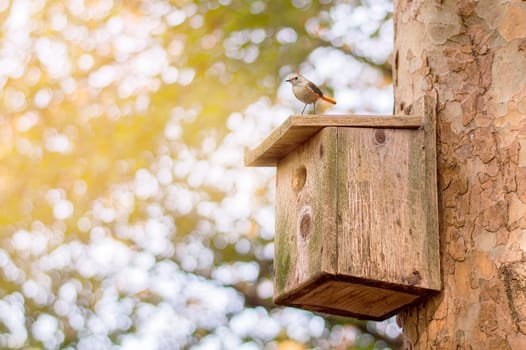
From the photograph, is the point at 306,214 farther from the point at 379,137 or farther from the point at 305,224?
the point at 379,137

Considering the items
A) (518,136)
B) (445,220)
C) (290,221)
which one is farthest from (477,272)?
(290,221)

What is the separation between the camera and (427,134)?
345 cm

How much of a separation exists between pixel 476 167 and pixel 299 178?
72 centimetres

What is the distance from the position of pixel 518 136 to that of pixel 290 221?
36.3 inches

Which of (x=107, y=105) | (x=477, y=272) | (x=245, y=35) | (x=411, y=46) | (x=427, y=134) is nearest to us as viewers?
(x=477, y=272)

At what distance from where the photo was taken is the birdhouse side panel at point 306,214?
10.9ft

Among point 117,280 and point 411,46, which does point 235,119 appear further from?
point 411,46

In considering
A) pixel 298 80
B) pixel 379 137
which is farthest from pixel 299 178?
pixel 298 80

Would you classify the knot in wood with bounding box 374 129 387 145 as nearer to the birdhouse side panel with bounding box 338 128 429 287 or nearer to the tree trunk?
the birdhouse side panel with bounding box 338 128 429 287

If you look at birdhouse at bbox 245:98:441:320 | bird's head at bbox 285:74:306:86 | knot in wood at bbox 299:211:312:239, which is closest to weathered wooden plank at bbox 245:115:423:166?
birdhouse at bbox 245:98:441:320

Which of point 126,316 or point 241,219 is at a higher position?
point 241,219

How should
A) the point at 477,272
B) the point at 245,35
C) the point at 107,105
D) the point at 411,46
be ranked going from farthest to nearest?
1. the point at 107,105
2. the point at 245,35
3. the point at 411,46
4. the point at 477,272

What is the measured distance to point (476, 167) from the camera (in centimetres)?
326

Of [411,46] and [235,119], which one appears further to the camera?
[235,119]
